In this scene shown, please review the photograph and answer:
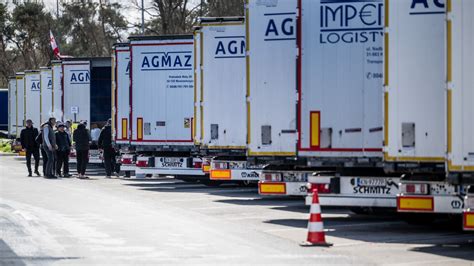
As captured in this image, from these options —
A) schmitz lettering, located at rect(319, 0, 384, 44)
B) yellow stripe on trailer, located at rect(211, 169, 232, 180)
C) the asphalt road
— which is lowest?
the asphalt road

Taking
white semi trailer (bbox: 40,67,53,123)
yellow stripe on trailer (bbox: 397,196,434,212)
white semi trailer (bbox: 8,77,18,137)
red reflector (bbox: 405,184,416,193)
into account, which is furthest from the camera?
white semi trailer (bbox: 8,77,18,137)

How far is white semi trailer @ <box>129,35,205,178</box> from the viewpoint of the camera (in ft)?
97.4

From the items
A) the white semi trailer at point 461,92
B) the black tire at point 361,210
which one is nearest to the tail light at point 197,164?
the black tire at point 361,210

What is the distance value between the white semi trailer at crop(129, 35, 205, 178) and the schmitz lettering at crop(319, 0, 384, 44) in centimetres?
1101

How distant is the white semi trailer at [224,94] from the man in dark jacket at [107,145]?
949 cm

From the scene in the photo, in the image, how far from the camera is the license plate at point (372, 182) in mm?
18109

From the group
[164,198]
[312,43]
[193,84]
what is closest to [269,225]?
[312,43]

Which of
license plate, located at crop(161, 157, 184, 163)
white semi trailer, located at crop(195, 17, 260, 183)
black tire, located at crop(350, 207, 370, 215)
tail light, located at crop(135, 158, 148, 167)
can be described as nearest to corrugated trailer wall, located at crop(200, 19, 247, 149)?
white semi trailer, located at crop(195, 17, 260, 183)

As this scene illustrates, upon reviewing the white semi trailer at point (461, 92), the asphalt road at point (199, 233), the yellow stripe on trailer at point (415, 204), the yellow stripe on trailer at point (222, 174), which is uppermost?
the white semi trailer at point (461, 92)

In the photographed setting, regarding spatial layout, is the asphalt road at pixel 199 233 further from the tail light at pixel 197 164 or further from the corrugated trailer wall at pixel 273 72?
the tail light at pixel 197 164

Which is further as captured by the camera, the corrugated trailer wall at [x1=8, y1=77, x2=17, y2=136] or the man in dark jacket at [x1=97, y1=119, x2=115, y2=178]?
the corrugated trailer wall at [x1=8, y1=77, x2=17, y2=136]

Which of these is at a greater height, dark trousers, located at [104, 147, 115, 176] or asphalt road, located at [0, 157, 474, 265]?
dark trousers, located at [104, 147, 115, 176]

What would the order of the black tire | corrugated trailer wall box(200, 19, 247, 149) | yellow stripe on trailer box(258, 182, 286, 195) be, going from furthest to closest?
corrugated trailer wall box(200, 19, 247, 149) < yellow stripe on trailer box(258, 182, 286, 195) < the black tire

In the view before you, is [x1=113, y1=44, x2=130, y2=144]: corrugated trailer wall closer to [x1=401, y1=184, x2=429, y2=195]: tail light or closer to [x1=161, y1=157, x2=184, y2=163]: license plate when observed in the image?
[x1=161, y1=157, x2=184, y2=163]: license plate
